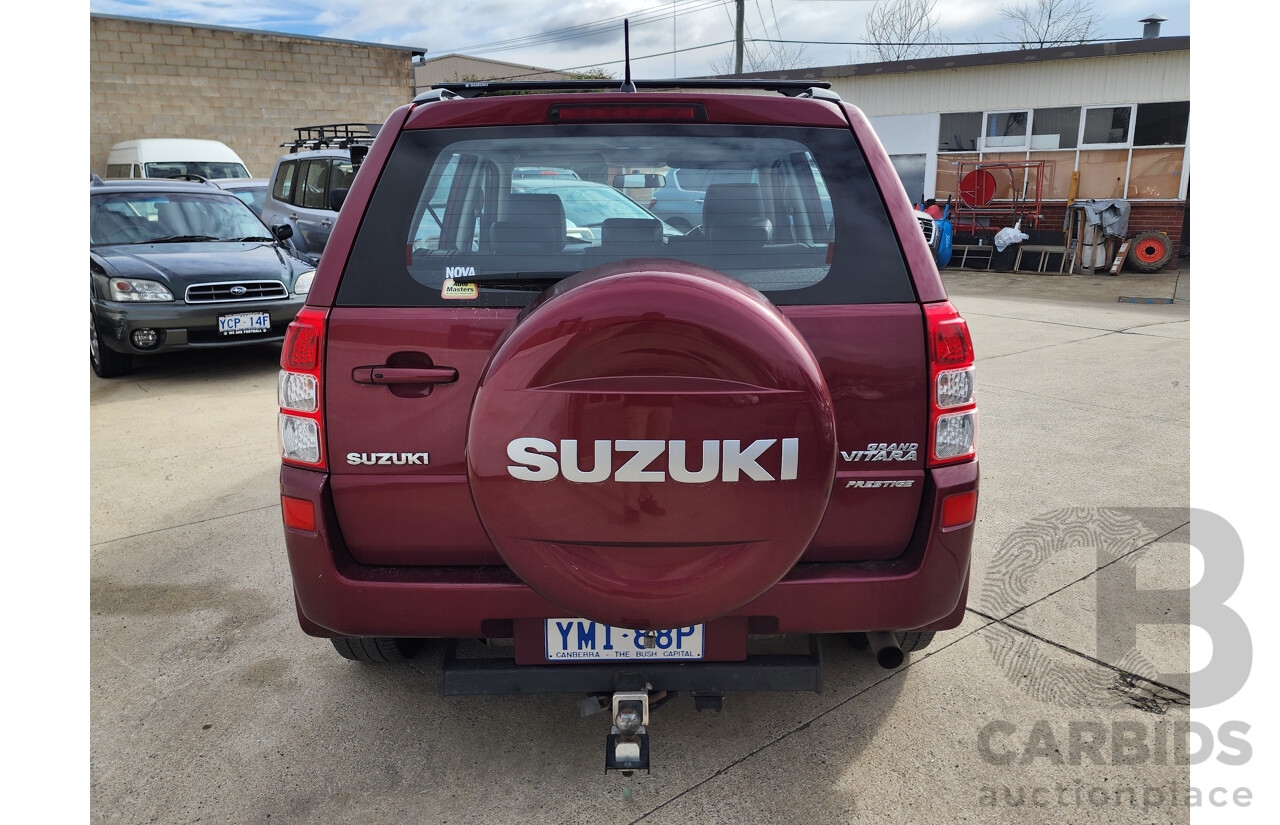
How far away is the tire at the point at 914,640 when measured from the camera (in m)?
2.80

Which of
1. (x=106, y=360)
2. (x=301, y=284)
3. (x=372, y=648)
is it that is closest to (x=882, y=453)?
(x=372, y=648)

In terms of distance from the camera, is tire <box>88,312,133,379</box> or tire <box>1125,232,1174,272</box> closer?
tire <box>88,312,133,379</box>

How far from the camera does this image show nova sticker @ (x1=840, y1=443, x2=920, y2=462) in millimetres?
2160

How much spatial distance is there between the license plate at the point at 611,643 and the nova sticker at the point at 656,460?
551mm

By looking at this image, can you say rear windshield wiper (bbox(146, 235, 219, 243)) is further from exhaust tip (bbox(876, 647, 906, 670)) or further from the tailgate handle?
exhaust tip (bbox(876, 647, 906, 670))

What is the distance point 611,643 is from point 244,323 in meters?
6.39

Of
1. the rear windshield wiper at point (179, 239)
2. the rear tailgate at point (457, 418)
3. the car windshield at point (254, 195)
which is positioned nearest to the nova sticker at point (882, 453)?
the rear tailgate at point (457, 418)

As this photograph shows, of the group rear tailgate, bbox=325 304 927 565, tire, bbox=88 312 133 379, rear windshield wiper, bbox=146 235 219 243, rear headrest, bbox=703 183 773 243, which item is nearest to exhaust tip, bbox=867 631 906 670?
rear tailgate, bbox=325 304 927 565

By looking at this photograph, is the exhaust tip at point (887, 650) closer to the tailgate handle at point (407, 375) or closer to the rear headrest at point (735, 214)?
the rear headrest at point (735, 214)

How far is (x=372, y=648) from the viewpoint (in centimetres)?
279

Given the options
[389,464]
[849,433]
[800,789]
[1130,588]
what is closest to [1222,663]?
[1130,588]

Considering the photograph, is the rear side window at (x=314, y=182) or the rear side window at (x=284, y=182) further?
the rear side window at (x=284, y=182)

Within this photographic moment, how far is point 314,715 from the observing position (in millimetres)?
2750

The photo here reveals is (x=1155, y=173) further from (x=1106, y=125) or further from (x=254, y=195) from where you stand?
(x=254, y=195)
